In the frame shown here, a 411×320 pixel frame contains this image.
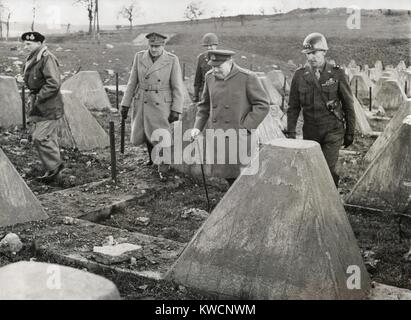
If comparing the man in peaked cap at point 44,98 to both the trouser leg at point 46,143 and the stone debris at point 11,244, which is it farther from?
the stone debris at point 11,244

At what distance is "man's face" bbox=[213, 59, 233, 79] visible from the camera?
20.2 ft

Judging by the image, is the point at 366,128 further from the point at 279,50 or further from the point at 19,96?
the point at 279,50

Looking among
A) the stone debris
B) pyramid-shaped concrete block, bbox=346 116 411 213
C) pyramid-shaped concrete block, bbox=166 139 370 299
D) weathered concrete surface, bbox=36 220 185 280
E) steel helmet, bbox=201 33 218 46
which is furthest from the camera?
steel helmet, bbox=201 33 218 46

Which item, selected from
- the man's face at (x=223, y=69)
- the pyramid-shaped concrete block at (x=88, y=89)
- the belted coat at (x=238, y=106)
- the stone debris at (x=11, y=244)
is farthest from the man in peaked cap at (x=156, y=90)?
the pyramid-shaped concrete block at (x=88, y=89)

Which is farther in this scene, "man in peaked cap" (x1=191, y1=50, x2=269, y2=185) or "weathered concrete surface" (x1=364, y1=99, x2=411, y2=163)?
"weathered concrete surface" (x1=364, y1=99, x2=411, y2=163)

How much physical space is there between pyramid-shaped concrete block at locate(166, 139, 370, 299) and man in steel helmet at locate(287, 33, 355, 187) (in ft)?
6.08

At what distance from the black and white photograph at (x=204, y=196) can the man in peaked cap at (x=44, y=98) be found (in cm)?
2

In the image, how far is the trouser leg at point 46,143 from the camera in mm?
7422

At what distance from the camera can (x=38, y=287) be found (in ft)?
9.24

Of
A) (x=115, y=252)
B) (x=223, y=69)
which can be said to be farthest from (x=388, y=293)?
(x=223, y=69)

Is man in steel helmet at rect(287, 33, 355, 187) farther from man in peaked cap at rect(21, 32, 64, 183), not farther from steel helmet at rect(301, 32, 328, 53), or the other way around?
man in peaked cap at rect(21, 32, 64, 183)

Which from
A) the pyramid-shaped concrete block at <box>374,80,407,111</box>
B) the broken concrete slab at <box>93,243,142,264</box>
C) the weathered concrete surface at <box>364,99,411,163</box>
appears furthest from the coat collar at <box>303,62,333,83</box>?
the pyramid-shaped concrete block at <box>374,80,407,111</box>

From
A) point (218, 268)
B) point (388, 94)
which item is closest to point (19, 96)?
point (218, 268)

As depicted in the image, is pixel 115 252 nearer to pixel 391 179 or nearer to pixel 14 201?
pixel 14 201
